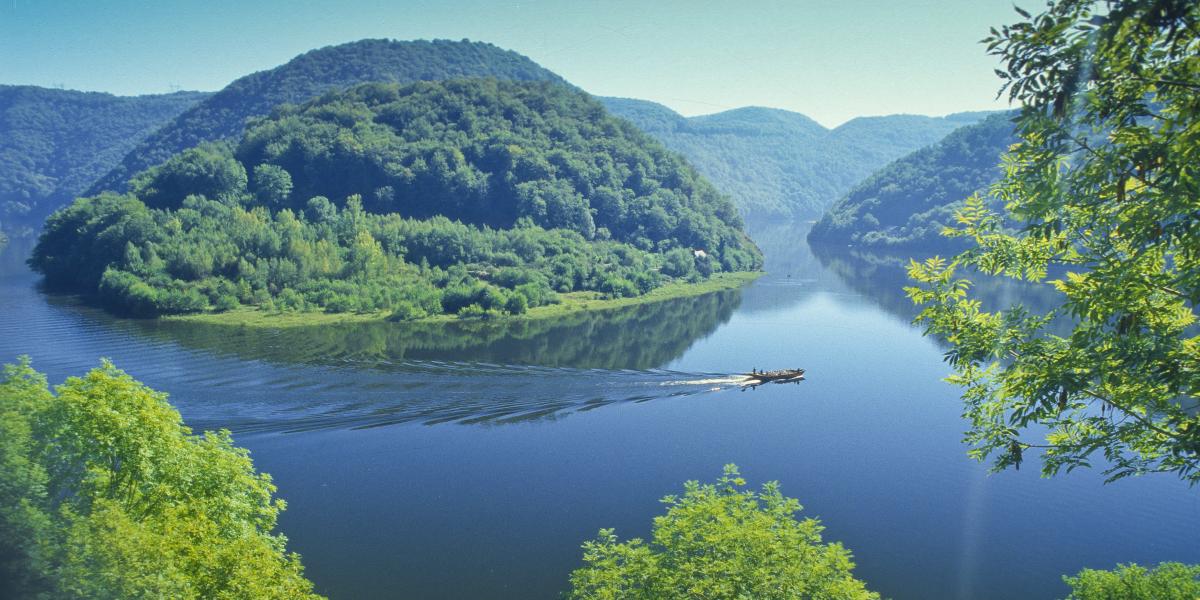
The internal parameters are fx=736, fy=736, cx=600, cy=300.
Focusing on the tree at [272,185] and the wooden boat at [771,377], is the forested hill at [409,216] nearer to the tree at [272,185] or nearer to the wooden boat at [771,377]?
the tree at [272,185]

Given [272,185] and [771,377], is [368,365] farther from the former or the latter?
[272,185]

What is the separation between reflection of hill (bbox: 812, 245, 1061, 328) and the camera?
77.1 m

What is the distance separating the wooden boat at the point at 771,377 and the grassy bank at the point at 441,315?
86.3 ft

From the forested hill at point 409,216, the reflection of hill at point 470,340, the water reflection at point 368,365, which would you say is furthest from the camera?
the forested hill at point 409,216

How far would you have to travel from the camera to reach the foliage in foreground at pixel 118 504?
1048 centimetres

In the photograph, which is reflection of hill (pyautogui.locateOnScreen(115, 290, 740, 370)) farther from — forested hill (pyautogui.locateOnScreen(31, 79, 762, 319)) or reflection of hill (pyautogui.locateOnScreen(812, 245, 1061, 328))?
reflection of hill (pyautogui.locateOnScreen(812, 245, 1061, 328))

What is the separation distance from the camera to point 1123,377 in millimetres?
7410

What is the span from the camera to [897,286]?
93188 millimetres

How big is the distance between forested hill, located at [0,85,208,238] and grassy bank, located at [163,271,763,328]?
92.5 m

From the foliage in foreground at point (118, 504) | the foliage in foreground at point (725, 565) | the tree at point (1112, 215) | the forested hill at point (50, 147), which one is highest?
the forested hill at point (50, 147)

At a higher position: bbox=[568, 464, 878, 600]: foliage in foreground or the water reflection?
bbox=[568, 464, 878, 600]: foliage in foreground

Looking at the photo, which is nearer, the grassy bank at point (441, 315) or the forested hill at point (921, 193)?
the grassy bank at point (441, 315)

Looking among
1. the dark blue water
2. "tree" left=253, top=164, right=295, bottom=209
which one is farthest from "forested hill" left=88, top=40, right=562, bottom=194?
the dark blue water

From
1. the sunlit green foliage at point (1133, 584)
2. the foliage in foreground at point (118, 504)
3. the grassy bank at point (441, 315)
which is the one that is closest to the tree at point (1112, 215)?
the sunlit green foliage at point (1133, 584)
